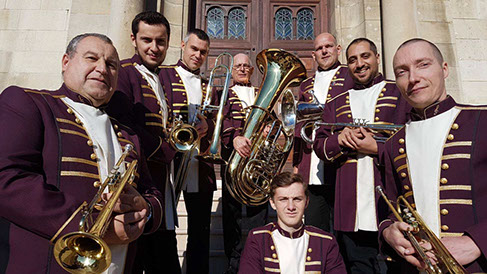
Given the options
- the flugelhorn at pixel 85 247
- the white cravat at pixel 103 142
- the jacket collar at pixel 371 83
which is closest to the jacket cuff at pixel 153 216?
the white cravat at pixel 103 142

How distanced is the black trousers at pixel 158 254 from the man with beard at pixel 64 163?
2.45 feet

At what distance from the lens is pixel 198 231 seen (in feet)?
10.3

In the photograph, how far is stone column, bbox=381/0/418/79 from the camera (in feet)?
18.6

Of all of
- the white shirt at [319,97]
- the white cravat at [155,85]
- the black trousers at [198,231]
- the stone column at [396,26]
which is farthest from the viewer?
the stone column at [396,26]

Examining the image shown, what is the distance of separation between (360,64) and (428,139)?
1258 millimetres

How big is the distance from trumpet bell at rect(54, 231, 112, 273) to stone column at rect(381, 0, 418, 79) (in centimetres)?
514

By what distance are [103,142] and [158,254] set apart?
3.81 feet

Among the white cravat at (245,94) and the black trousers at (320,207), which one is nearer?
the black trousers at (320,207)

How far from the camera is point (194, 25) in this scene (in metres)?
6.73

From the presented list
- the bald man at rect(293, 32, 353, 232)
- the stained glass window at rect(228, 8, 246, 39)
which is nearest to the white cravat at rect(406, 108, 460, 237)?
the bald man at rect(293, 32, 353, 232)

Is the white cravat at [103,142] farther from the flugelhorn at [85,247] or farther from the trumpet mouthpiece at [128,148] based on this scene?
the flugelhorn at [85,247]

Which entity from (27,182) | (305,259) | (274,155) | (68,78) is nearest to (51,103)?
(68,78)

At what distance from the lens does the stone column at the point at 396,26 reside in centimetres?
566

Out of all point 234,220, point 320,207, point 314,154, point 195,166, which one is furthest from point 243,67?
point 320,207
